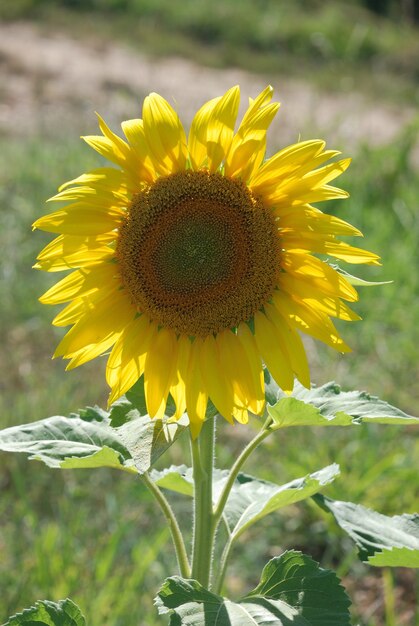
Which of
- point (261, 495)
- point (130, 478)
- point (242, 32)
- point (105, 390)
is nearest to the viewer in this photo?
point (261, 495)

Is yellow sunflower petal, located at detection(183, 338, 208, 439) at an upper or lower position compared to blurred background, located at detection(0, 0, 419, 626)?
upper

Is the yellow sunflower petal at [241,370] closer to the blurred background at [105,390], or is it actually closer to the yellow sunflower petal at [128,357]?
the yellow sunflower petal at [128,357]

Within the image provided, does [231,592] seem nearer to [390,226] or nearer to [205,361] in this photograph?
[205,361]

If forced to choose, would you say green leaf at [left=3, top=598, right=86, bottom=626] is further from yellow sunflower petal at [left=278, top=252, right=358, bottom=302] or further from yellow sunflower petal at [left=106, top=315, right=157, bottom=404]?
yellow sunflower petal at [left=278, top=252, right=358, bottom=302]

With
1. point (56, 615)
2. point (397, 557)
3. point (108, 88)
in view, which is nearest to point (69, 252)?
point (56, 615)

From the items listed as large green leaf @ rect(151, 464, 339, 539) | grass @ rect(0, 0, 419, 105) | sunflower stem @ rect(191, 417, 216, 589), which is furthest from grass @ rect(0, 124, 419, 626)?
grass @ rect(0, 0, 419, 105)

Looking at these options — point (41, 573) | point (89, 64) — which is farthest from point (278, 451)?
point (89, 64)

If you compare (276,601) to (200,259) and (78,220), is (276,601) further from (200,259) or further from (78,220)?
(78,220)
